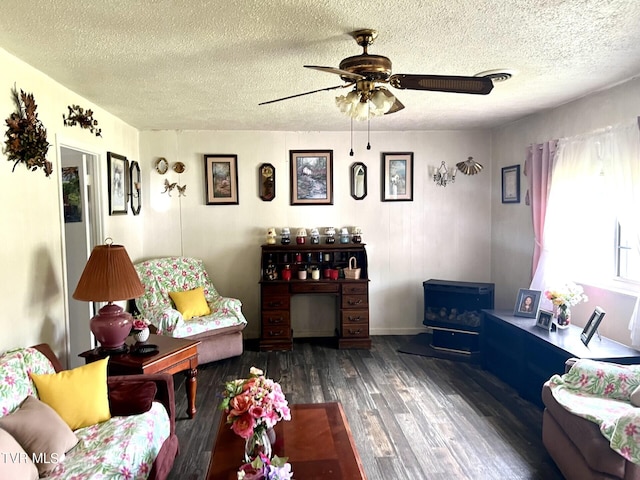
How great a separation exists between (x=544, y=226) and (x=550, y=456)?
2050 mm

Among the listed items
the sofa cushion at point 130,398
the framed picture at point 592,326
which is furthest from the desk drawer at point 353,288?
the sofa cushion at point 130,398

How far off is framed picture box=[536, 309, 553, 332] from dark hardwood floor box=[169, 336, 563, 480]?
0.61 meters

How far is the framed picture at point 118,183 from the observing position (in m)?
3.88

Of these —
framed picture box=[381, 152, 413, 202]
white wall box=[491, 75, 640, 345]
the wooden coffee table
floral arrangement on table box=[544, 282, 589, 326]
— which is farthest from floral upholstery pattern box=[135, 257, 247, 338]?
white wall box=[491, 75, 640, 345]

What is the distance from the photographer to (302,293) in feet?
15.4

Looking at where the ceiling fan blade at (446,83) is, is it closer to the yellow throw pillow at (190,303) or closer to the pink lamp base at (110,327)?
the pink lamp base at (110,327)

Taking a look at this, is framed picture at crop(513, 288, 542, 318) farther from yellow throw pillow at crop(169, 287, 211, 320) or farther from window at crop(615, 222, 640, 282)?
yellow throw pillow at crop(169, 287, 211, 320)

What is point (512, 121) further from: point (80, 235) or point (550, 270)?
point (80, 235)

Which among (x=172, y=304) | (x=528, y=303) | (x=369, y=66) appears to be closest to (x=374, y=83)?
(x=369, y=66)

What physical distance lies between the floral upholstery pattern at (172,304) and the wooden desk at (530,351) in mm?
2401

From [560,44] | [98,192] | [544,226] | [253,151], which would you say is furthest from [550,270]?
[98,192]

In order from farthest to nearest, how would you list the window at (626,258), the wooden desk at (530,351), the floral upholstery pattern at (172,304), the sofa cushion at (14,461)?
the floral upholstery pattern at (172,304)
the window at (626,258)
the wooden desk at (530,351)
the sofa cushion at (14,461)

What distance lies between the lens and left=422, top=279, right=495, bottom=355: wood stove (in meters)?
4.45

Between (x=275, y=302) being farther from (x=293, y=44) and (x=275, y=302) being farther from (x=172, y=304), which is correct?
(x=293, y=44)
